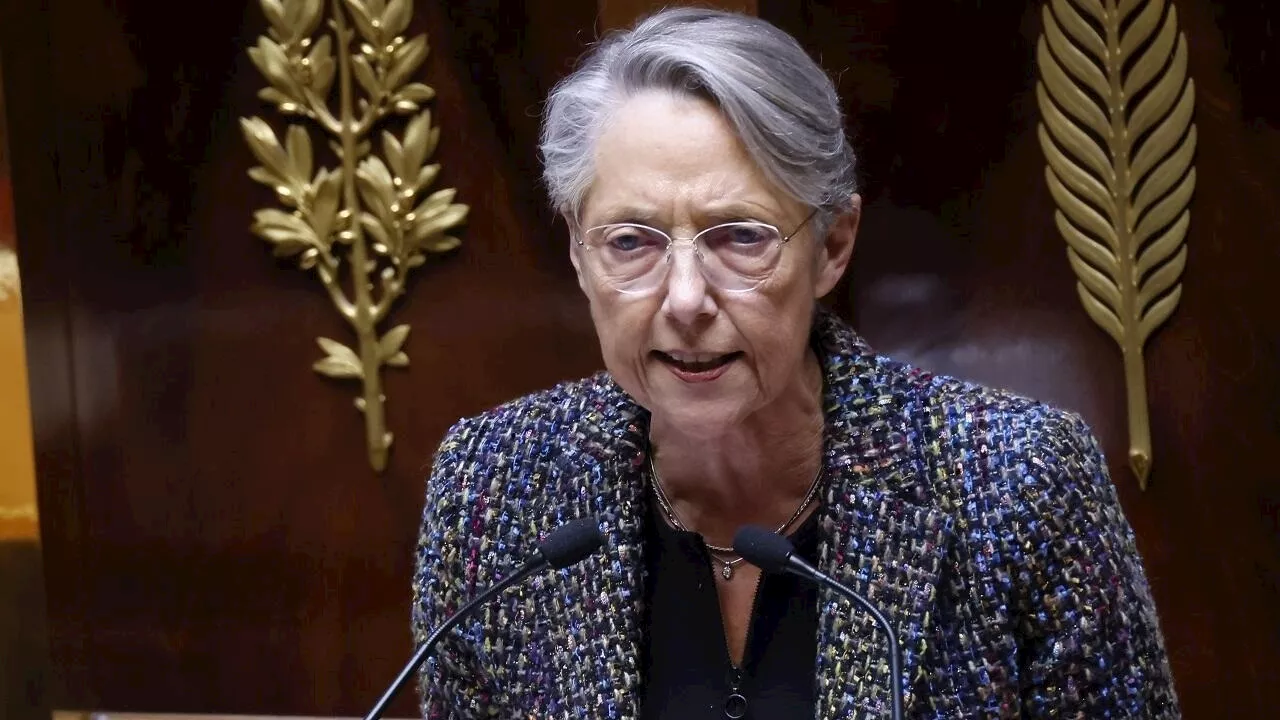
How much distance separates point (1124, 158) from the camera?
2080 millimetres

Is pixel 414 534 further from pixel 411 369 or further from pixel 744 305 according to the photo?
pixel 744 305

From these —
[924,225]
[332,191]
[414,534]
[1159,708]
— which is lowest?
[1159,708]

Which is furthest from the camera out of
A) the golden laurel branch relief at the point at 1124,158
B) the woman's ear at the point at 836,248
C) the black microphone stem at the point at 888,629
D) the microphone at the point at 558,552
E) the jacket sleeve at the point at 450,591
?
the golden laurel branch relief at the point at 1124,158

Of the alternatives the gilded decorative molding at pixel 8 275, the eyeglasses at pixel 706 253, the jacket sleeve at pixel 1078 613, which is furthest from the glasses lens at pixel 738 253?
the gilded decorative molding at pixel 8 275

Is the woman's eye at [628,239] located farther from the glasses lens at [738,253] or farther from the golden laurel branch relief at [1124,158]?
the golden laurel branch relief at [1124,158]

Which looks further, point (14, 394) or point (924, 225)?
point (14, 394)

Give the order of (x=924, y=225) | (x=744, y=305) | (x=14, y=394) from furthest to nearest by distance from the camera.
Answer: (x=14, y=394) < (x=924, y=225) < (x=744, y=305)

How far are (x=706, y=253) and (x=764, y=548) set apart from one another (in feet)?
1.04

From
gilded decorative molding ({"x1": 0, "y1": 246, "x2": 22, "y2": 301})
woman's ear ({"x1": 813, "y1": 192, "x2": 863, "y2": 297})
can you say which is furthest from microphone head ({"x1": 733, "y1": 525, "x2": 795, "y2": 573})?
gilded decorative molding ({"x1": 0, "y1": 246, "x2": 22, "y2": 301})

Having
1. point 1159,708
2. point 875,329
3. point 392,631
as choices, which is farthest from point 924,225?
point 392,631

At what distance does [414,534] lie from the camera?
2408 millimetres

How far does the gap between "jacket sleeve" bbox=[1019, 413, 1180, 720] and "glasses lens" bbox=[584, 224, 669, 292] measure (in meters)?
0.42

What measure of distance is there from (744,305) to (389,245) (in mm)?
1049

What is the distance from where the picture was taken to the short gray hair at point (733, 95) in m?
1.40
